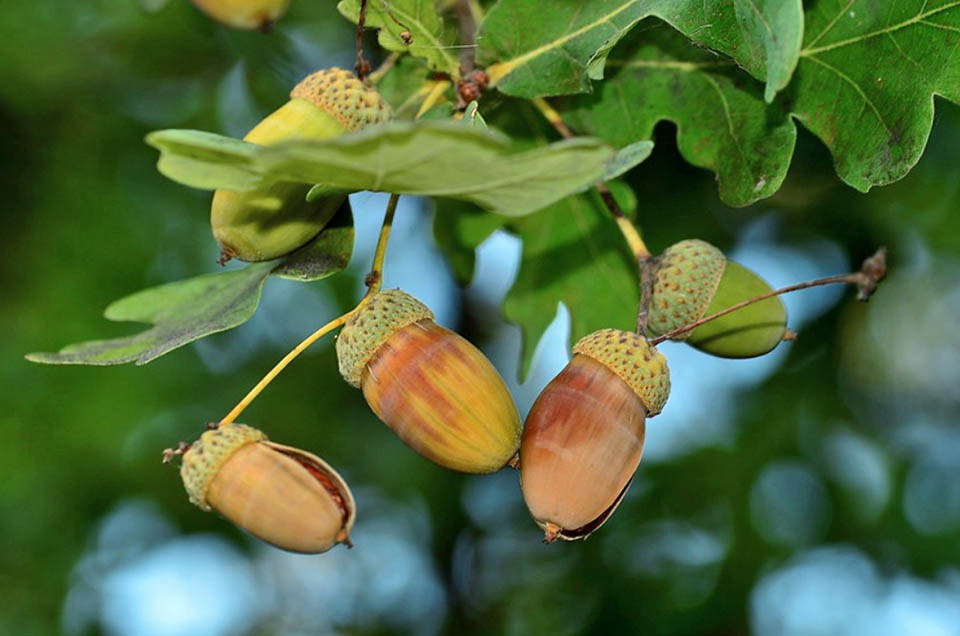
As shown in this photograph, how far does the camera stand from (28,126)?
277 centimetres

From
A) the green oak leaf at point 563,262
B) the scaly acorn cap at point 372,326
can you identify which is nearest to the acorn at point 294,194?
the scaly acorn cap at point 372,326

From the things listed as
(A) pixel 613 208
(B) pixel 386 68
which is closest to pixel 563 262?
(A) pixel 613 208

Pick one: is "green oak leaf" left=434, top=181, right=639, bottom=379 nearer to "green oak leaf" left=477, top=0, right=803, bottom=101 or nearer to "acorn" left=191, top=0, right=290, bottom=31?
"green oak leaf" left=477, top=0, right=803, bottom=101

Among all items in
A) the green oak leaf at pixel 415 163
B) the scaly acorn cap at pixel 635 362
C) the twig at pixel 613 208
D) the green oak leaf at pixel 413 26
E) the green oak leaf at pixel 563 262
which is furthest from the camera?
the green oak leaf at pixel 563 262

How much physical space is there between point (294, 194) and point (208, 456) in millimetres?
333

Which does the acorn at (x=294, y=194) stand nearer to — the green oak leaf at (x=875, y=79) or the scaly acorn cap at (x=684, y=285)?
the scaly acorn cap at (x=684, y=285)

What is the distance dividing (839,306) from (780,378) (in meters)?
0.26

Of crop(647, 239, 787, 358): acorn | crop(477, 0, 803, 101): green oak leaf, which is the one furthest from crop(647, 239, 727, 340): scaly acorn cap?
crop(477, 0, 803, 101): green oak leaf

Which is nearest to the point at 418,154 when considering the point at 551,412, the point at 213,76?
the point at 551,412

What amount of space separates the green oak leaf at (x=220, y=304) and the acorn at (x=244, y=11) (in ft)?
1.95

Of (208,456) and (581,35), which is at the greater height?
(581,35)

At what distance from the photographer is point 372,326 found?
4.04ft

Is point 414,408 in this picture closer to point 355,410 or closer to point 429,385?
point 429,385

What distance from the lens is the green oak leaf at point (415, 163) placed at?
2.87ft
